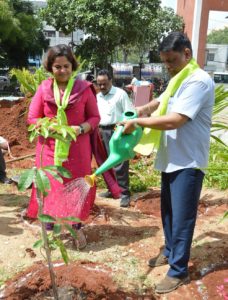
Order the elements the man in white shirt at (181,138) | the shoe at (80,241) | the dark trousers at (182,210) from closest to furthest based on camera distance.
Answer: the man in white shirt at (181,138) < the dark trousers at (182,210) < the shoe at (80,241)

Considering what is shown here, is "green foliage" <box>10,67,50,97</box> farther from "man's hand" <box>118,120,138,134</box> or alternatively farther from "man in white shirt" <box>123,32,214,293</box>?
"man's hand" <box>118,120,138,134</box>

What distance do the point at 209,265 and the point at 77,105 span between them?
5.12 feet

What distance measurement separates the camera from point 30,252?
3182mm

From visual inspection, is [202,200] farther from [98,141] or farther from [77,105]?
[77,105]

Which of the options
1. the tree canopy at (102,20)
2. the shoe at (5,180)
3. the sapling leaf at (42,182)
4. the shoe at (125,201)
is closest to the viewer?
the sapling leaf at (42,182)

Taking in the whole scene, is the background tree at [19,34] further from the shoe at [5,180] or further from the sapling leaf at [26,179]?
the sapling leaf at [26,179]

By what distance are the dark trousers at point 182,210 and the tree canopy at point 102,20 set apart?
13.3 meters

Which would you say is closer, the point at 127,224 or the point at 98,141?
the point at 98,141

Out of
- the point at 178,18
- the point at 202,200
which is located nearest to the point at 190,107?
the point at 202,200

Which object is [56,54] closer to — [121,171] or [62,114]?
[62,114]

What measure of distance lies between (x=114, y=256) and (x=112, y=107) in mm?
1904

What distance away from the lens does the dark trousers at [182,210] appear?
2.49 m

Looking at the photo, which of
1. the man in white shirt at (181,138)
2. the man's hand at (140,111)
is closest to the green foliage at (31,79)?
the man's hand at (140,111)

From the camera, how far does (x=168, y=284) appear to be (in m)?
2.62
